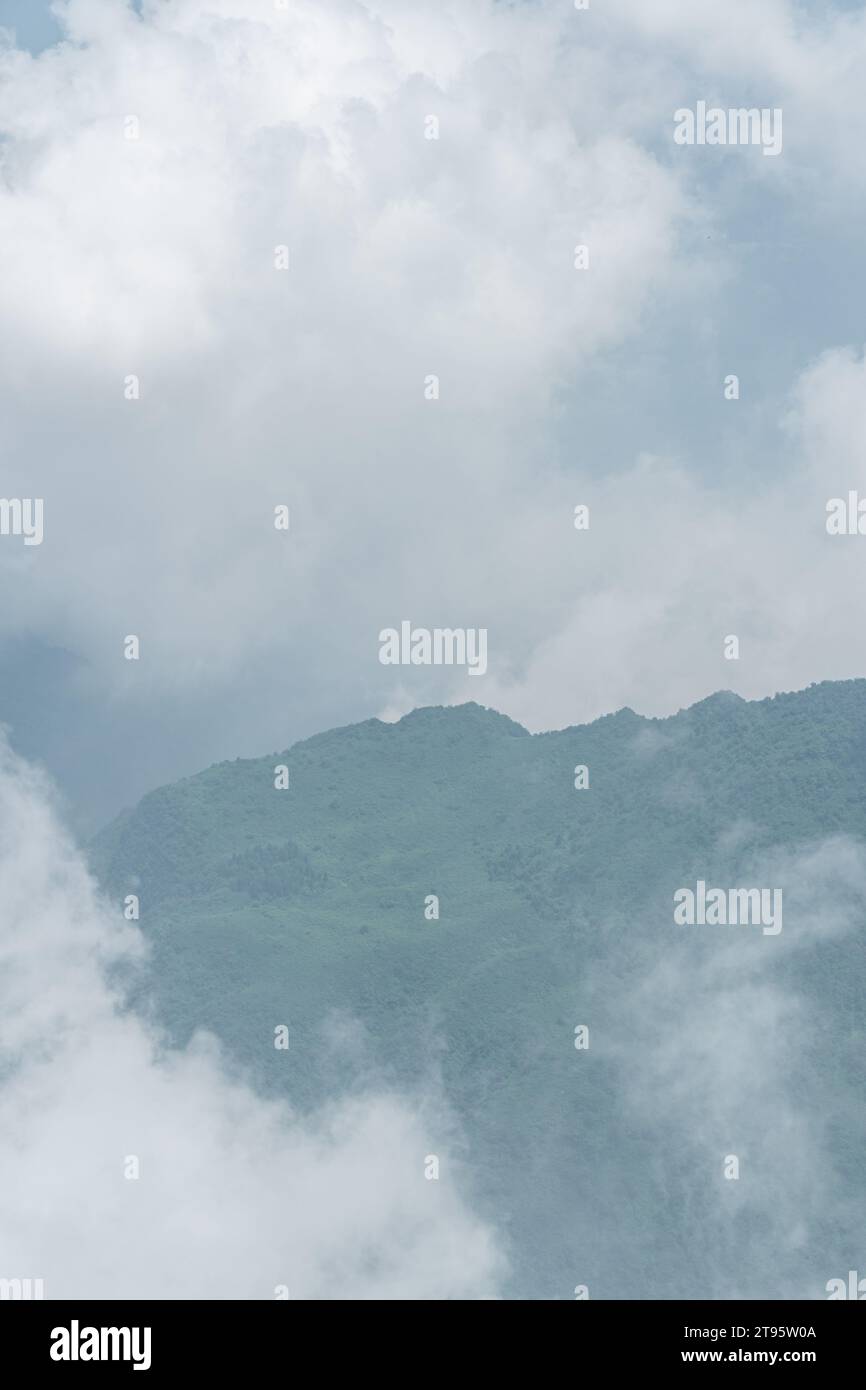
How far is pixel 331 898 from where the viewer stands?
72.4 meters

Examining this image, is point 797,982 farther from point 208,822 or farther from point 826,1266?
point 208,822

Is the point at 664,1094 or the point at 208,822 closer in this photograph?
the point at 664,1094

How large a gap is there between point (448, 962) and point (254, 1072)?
9.70 metres

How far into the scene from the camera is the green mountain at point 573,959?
56.3 meters

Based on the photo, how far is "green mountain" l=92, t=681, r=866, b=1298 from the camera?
56312 millimetres

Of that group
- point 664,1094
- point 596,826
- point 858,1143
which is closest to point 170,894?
point 596,826

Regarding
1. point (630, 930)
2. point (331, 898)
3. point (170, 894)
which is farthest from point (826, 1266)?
point (170, 894)

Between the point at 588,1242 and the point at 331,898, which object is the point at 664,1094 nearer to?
the point at 588,1242

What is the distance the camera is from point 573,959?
218 ft

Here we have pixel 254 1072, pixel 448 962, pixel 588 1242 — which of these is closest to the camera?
pixel 588 1242

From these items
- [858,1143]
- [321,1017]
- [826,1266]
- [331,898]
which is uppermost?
[331,898]

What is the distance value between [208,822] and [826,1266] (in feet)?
112

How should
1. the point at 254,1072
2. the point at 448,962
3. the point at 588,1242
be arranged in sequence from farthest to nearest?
the point at 448,962, the point at 254,1072, the point at 588,1242

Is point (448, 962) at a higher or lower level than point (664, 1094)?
higher
